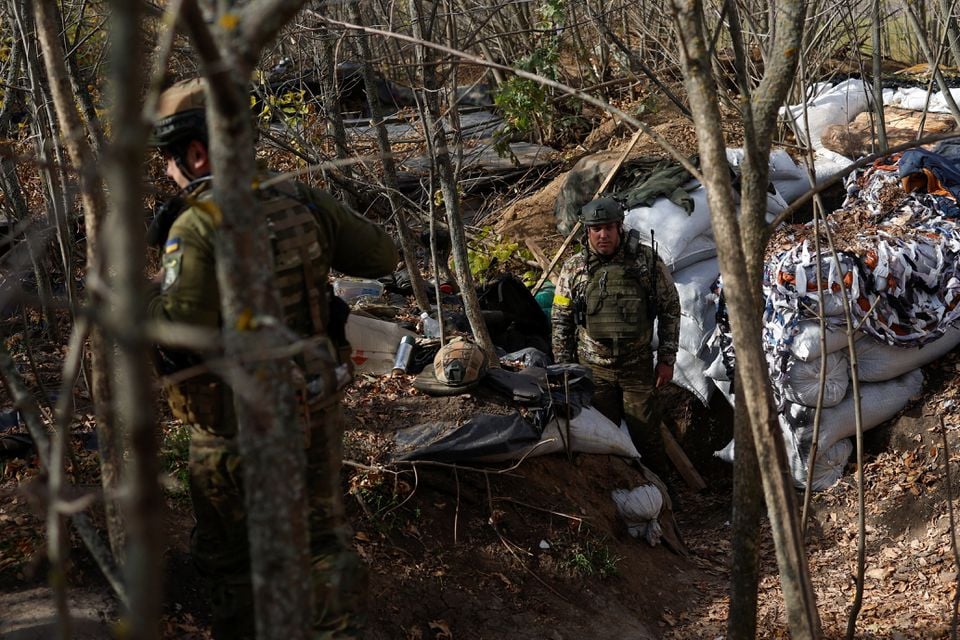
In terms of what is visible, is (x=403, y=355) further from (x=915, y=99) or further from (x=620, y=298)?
(x=915, y=99)

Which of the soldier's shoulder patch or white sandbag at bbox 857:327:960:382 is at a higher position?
the soldier's shoulder patch

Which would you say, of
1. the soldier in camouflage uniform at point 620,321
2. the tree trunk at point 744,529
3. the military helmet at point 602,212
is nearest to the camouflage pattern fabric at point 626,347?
the soldier in camouflage uniform at point 620,321

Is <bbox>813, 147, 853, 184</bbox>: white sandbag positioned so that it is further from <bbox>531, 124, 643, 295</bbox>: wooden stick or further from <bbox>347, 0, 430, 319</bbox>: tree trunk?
<bbox>347, 0, 430, 319</bbox>: tree trunk

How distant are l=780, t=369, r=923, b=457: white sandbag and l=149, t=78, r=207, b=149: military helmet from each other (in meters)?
4.13

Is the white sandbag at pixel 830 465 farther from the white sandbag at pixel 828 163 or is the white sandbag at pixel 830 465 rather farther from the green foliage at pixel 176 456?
the green foliage at pixel 176 456

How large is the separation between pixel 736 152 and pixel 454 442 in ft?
11.7

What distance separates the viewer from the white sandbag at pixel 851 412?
5512 millimetres

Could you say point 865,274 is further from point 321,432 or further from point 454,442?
point 321,432

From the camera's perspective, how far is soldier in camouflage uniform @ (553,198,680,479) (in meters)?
5.25

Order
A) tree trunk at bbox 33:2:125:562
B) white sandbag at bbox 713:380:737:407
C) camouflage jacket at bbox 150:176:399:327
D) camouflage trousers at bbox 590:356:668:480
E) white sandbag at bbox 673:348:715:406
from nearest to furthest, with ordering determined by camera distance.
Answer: tree trunk at bbox 33:2:125:562 < camouflage jacket at bbox 150:176:399:327 < camouflage trousers at bbox 590:356:668:480 < white sandbag at bbox 713:380:737:407 < white sandbag at bbox 673:348:715:406

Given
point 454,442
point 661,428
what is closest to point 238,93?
point 454,442

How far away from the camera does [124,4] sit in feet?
3.50

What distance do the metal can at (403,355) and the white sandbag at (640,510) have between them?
1.29 m

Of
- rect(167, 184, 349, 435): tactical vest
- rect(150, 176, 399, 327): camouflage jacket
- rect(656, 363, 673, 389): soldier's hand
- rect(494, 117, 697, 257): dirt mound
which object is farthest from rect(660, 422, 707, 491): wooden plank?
rect(150, 176, 399, 327): camouflage jacket
